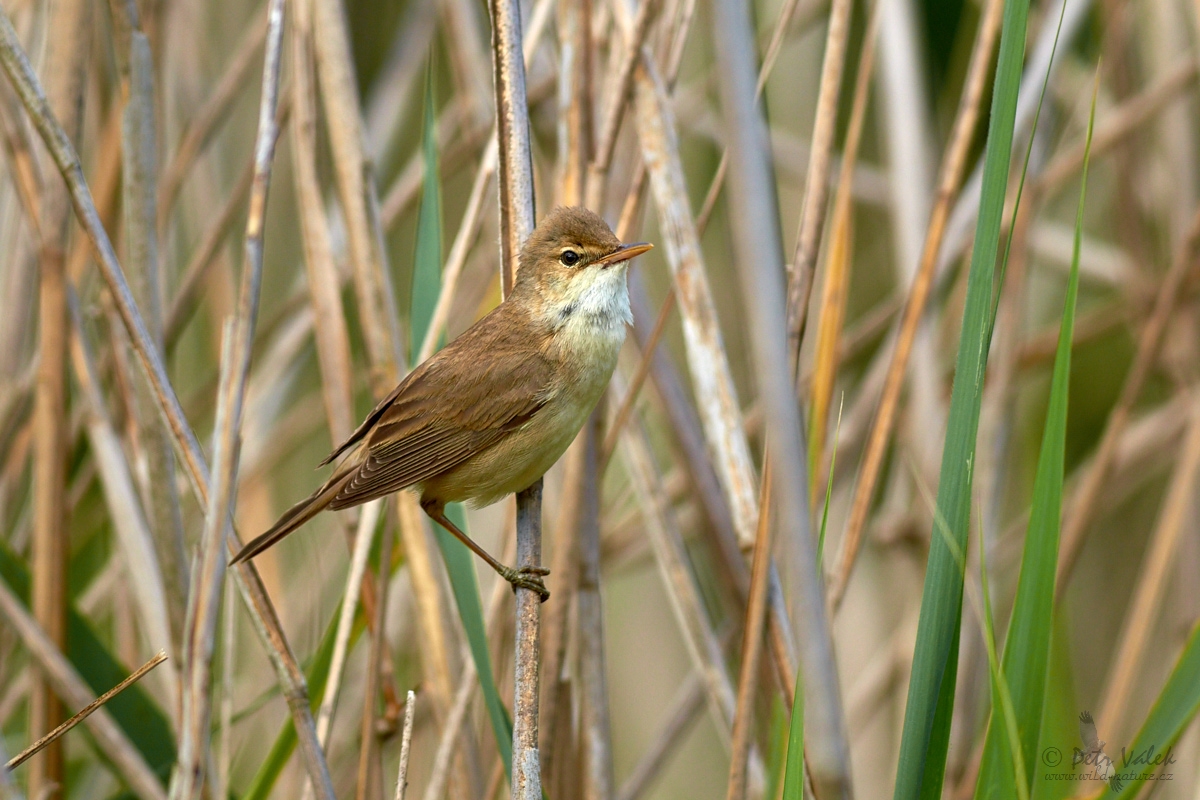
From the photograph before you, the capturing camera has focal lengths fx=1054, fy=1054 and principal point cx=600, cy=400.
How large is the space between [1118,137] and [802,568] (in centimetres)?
271

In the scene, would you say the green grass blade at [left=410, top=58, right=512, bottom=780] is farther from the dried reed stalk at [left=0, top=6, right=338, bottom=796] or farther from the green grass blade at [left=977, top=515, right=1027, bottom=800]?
the green grass blade at [left=977, top=515, right=1027, bottom=800]

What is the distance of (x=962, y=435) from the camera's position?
146 centimetres

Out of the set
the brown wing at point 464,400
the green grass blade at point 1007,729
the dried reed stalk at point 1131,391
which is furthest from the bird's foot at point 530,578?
the dried reed stalk at point 1131,391

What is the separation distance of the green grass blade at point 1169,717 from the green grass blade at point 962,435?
0.33 meters

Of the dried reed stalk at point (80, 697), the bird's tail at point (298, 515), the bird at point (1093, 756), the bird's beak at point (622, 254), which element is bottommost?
the bird at point (1093, 756)

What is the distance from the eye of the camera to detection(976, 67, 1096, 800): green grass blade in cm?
150

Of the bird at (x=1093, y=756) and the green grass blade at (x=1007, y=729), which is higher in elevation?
the bird at (x=1093, y=756)

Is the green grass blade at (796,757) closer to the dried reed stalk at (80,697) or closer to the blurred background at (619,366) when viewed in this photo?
the blurred background at (619,366)

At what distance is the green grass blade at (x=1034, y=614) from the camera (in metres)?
1.50

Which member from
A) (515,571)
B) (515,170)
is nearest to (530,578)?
(515,571)

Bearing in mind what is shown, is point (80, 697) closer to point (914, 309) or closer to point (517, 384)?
point (517, 384)

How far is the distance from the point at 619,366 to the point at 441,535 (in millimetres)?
992

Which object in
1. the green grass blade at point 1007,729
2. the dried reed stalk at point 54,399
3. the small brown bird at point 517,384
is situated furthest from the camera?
the dried reed stalk at point 54,399

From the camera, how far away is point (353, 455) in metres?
2.49
